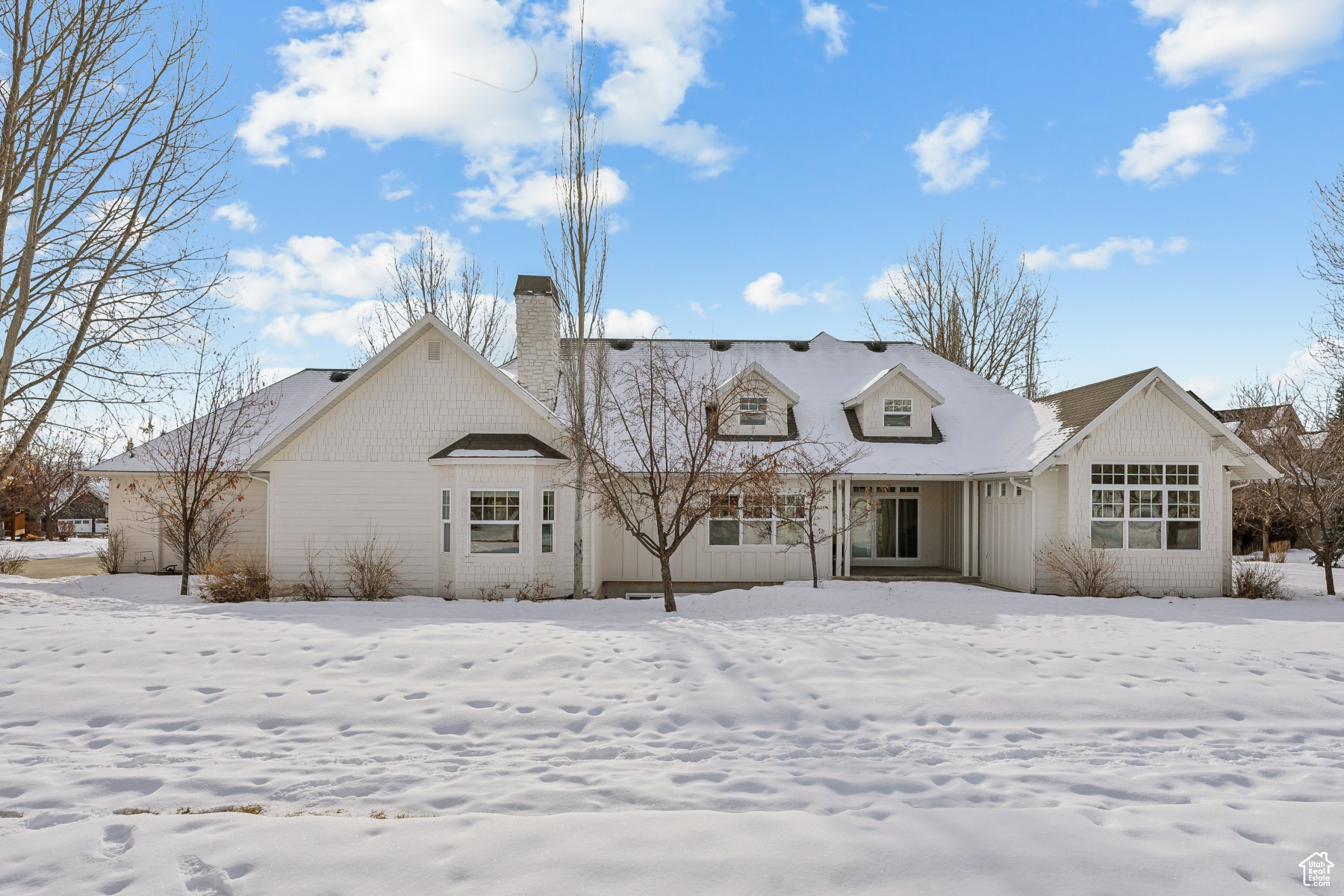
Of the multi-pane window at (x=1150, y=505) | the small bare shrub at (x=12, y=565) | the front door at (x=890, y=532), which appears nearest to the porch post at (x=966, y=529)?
the front door at (x=890, y=532)

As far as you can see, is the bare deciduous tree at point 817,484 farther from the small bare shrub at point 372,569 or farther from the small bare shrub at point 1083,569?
the small bare shrub at point 372,569

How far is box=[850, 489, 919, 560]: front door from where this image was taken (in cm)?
2064

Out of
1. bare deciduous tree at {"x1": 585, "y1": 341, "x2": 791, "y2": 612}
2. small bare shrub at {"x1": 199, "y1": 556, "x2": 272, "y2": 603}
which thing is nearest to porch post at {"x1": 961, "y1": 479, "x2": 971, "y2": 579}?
bare deciduous tree at {"x1": 585, "y1": 341, "x2": 791, "y2": 612}

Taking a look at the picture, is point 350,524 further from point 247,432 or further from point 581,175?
point 581,175

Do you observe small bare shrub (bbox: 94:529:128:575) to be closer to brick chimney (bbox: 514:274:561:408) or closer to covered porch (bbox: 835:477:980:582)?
brick chimney (bbox: 514:274:561:408)

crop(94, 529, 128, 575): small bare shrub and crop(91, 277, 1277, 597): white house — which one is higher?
crop(91, 277, 1277, 597): white house

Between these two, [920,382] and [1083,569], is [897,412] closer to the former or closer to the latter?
[920,382]

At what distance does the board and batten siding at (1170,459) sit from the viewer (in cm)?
1623

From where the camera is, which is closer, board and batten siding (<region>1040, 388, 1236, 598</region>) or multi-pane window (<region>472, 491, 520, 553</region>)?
multi-pane window (<region>472, 491, 520, 553</region>)

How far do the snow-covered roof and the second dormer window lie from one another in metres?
1.03

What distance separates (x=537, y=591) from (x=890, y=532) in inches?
432

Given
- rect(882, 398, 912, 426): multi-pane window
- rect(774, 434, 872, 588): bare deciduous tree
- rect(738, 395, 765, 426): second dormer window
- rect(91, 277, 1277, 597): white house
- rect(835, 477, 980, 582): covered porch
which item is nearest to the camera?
rect(91, 277, 1277, 597): white house

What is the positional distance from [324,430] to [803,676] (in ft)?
38.9

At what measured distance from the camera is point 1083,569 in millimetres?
15477
